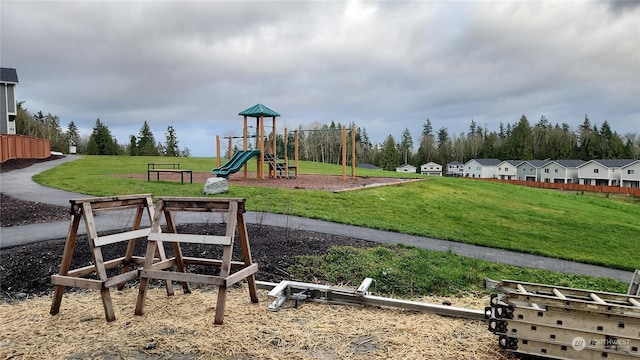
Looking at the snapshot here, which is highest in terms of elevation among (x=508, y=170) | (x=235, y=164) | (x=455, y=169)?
(x=235, y=164)

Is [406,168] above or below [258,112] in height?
below

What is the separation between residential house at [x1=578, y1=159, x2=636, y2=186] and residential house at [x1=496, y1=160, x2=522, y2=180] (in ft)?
37.8

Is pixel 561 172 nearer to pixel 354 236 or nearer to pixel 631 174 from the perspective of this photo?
pixel 631 174

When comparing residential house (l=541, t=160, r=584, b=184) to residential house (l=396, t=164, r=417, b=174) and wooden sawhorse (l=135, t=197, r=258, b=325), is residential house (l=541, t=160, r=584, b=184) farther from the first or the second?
→ wooden sawhorse (l=135, t=197, r=258, b=325)

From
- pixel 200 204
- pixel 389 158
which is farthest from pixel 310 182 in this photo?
pixel 389 158

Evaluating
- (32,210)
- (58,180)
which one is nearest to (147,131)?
(58,180)

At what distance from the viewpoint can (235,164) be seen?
67.4ft

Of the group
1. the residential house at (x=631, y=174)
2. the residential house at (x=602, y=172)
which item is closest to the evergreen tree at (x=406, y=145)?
the residential house at (x=602, y=172)

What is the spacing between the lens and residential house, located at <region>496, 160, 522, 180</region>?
79188 millimetres

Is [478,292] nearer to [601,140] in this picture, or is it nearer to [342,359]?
[342,359]

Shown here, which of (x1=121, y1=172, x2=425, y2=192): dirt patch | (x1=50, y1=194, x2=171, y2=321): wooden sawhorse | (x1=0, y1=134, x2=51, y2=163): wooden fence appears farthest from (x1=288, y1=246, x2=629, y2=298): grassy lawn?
(x1=0, y1=134, x2=51, y2=163): wooden fence

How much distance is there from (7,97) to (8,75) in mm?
2166

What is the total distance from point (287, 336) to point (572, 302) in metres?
2.41

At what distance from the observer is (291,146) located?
62.7 m
